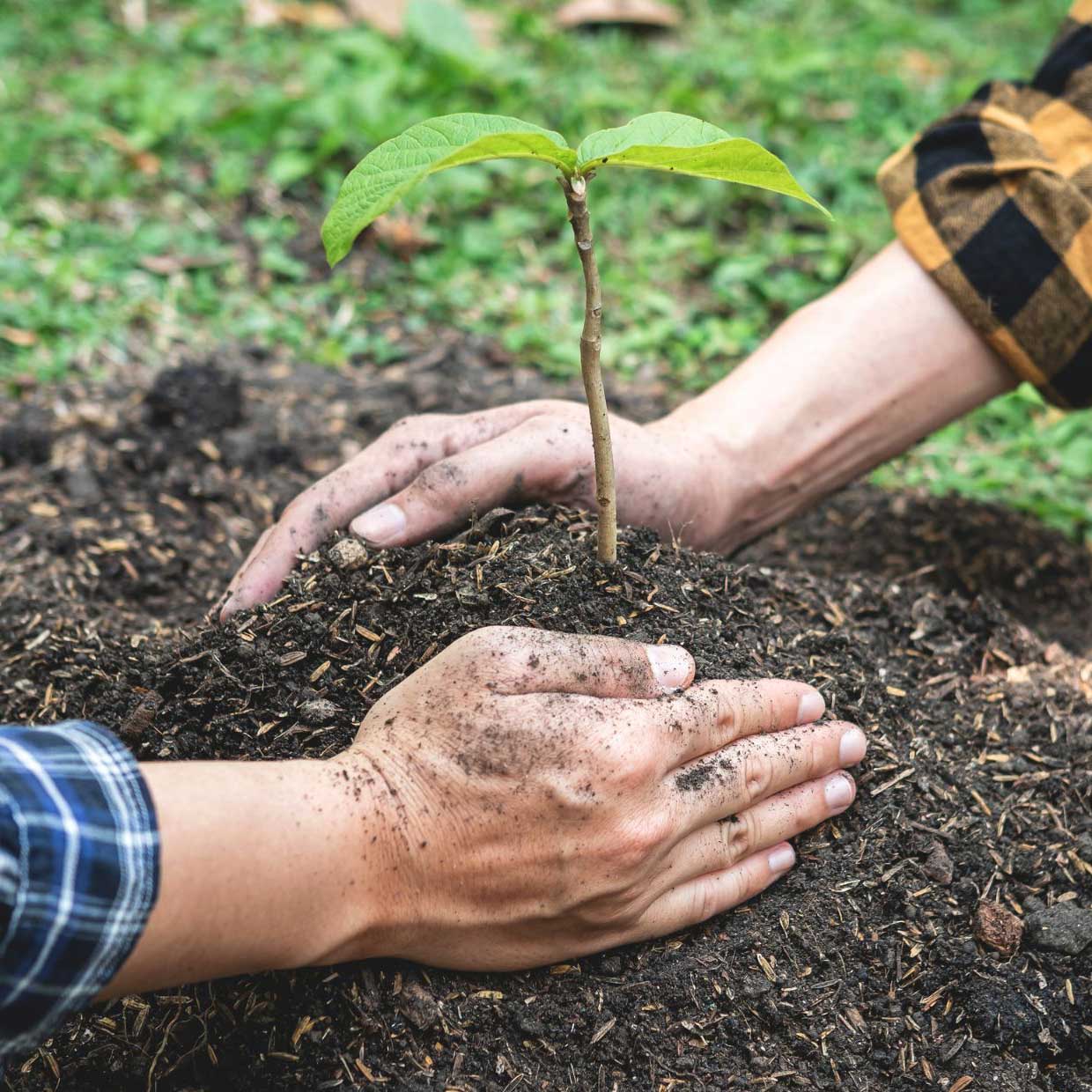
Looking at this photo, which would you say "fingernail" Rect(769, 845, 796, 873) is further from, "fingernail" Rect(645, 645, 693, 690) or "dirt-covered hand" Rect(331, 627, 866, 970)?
"fingernail" Rect(645, 645, 693, 690)

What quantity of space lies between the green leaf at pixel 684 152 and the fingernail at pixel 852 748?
830 millimetres

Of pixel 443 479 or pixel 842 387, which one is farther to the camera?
pixel 842 387

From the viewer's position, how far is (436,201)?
3938mm

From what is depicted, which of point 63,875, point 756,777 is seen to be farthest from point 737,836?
point 63,875

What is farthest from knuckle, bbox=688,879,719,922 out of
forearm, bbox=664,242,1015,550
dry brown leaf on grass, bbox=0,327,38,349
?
dry brown leaf on grass, bbox=0,327,38,349

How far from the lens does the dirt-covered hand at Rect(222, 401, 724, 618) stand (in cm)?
190

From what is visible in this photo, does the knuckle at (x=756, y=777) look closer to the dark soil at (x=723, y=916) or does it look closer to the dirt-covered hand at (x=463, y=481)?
the dark soil at (x=723, y=916)

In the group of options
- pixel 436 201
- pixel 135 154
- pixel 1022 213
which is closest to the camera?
pixel 1022 213

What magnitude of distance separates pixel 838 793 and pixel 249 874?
0.91 m

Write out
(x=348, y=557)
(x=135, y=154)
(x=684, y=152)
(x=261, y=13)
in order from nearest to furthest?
1. (x=684, y=152)
2. (x=348, y=557)
3. (x=135, y=154)
4. (x=261, y=13)

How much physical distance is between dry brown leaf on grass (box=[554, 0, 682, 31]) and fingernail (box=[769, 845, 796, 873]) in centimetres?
464

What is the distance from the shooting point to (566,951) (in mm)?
1545

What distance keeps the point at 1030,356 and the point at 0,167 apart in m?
3.54

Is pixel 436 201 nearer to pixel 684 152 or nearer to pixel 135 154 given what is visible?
pixel 135 154
